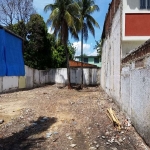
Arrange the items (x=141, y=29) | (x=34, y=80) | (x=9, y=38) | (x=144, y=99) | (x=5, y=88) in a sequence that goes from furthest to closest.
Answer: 1. (x=34, y=80)
2. (x=5, y=88)
3. (x=141, y=29)
4. (x=144, y=99)
5. (x=9, y=38)

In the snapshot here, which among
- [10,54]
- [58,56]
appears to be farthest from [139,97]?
[58,56]

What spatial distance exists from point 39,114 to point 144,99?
565cm

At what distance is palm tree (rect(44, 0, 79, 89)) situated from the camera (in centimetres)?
2425

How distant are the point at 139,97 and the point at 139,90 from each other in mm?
194

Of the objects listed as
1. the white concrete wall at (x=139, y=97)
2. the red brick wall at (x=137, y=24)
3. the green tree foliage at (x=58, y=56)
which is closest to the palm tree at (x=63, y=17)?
the green tree foliage at (x=58, y=56)

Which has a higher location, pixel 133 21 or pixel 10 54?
pixel 133 21

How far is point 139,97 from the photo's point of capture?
6.77 m

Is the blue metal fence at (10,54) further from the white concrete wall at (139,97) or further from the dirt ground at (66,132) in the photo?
the white concrete wall at (139,97)

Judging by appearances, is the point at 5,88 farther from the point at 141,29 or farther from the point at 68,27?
the point at 141,29

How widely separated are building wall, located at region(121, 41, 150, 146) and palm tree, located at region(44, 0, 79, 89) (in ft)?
54.9

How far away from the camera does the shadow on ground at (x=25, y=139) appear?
636 centimetres

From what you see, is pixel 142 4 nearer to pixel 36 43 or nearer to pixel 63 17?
pixel 63 17

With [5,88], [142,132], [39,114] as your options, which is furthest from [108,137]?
[5,88]

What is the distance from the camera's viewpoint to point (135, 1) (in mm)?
10930
